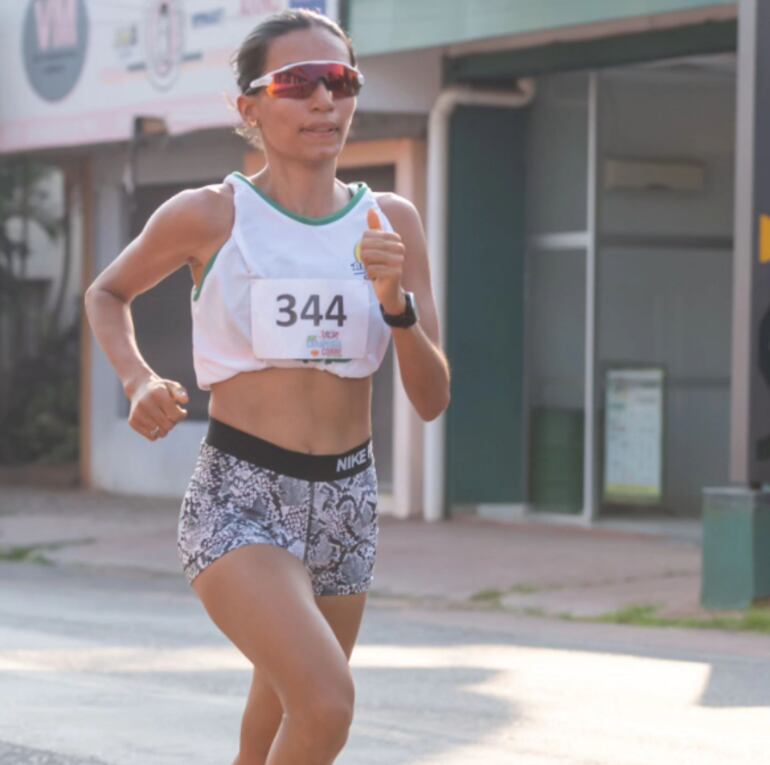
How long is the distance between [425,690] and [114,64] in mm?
12063

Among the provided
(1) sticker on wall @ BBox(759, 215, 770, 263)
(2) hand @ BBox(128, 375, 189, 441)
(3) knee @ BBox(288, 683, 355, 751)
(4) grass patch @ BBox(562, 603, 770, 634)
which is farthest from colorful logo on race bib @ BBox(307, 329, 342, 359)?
(1) sticker on wall @ BBox(759, 215, 770, 263)

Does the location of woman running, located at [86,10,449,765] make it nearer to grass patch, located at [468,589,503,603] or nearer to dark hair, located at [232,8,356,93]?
dark hair, located at [232,8,356,93]

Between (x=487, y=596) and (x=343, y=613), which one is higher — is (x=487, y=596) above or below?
below

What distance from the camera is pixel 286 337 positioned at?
13.8ft

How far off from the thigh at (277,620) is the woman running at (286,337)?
0.01 m

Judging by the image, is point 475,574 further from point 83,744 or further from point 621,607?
point 83,744

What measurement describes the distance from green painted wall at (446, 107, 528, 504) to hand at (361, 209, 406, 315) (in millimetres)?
12699

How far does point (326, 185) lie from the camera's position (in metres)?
4.34

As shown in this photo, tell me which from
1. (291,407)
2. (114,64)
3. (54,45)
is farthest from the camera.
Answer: (54,45)

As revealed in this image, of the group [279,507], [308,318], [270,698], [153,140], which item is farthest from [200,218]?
[153,140]

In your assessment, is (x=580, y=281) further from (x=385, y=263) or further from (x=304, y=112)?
(x=385, y=263)

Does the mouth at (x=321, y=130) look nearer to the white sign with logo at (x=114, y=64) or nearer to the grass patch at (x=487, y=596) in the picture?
the grass patch at (x=487, y=596)

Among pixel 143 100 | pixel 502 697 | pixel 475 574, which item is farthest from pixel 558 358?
pixel 502 697

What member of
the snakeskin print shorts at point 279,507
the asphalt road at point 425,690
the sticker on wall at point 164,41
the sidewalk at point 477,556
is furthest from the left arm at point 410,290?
the sticker on wall at point 164,41
